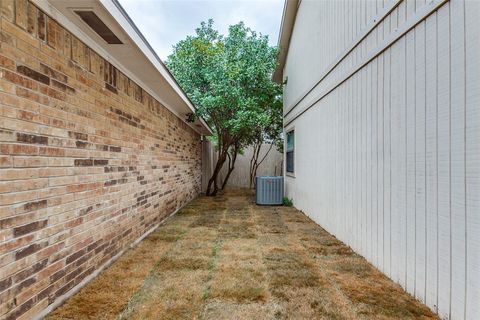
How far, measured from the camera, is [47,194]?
81.7 inches

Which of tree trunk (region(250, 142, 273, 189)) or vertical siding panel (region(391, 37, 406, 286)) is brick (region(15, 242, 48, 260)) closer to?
vertical siding panel (region(391, 37, 406, 286))

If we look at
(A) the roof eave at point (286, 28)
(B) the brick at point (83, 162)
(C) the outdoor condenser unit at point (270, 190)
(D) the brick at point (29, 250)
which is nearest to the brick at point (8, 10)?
(B) the brick at point (83, 162)

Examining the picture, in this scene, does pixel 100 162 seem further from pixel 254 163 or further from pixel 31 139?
pixel 254 163

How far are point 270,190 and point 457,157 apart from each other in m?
5.90

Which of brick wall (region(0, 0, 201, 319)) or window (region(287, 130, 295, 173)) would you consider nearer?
brick wall (region(0, 0, 201, 319))

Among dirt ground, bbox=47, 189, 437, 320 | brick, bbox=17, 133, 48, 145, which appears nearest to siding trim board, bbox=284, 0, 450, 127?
dirt ground, bbox=47, 189, 437, 320

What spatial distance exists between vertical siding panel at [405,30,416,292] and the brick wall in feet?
9.32

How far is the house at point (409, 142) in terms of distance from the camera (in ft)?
6.02

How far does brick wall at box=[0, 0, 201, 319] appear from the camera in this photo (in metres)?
1.75

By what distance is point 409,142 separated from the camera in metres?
2.45

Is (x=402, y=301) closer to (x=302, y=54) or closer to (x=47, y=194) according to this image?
(x=47, y=194)

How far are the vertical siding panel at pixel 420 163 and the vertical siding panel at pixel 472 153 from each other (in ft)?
1.40

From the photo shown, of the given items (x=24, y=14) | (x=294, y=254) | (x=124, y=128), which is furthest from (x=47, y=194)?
(x=294, y=254)

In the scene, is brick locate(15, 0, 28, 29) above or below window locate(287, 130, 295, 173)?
above
